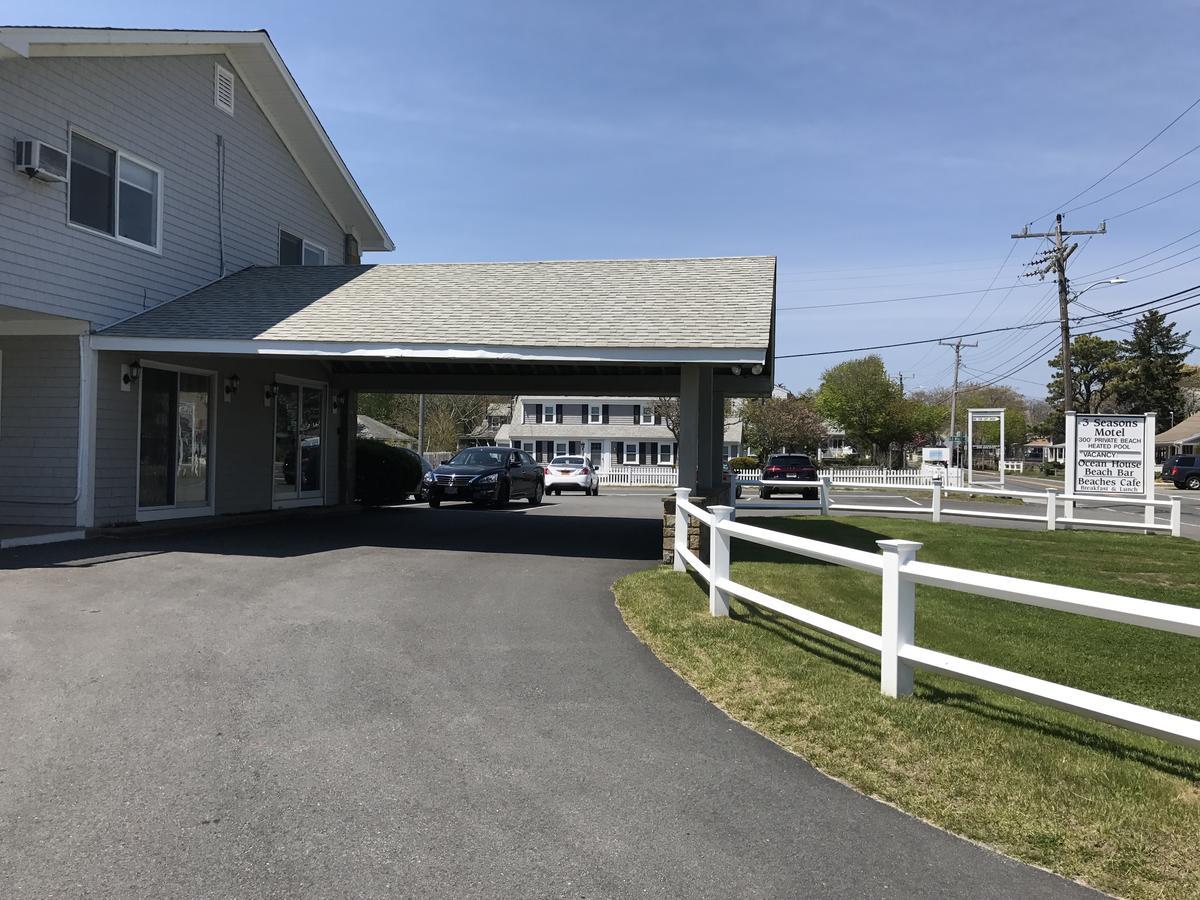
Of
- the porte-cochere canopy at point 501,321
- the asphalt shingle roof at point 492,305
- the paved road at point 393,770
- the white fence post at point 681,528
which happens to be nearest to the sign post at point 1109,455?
the porte-cochere canopy at point 501,321

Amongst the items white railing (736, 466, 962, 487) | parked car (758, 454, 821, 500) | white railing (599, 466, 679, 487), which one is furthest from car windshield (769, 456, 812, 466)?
white railing (599, 466, 679, 487)

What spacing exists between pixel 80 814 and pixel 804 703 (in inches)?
155

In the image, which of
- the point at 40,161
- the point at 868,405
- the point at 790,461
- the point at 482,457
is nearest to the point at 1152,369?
the point at 868,405

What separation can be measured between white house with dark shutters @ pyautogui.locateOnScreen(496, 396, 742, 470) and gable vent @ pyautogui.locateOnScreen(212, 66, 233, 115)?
45578 mm

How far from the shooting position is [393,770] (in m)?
4.45

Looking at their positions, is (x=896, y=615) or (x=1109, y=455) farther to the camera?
(x=1109, y=455)

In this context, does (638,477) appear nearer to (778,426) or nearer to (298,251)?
(778,426)

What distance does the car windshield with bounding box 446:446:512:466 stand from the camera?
2325cm

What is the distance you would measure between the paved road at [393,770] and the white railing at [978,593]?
105 cm

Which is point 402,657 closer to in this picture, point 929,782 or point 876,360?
point 929,782

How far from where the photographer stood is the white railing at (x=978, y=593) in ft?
13.3

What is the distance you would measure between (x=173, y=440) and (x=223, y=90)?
648cm

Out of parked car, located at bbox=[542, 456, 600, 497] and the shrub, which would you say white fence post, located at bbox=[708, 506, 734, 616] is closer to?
the shrub

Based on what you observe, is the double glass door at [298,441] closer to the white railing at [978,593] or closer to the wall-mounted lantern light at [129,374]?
the wall-mounted lantern light at [129,374]
